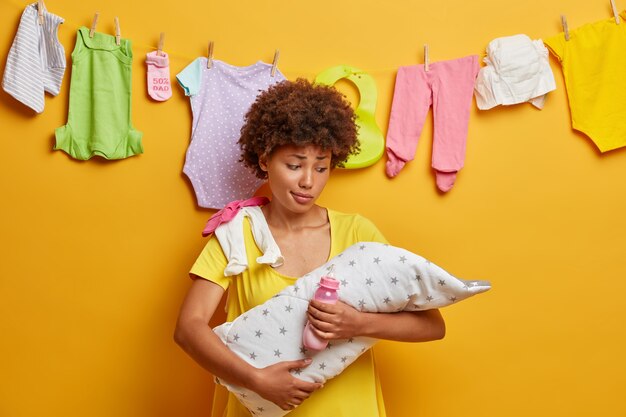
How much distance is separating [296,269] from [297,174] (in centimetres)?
22

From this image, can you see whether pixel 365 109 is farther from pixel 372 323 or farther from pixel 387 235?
pixel 372 323

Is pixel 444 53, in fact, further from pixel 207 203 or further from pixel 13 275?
pixel 13 275

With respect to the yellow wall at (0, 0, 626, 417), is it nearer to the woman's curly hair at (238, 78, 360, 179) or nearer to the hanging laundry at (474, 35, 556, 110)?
the hanging laundry at (474, 35, 556, 110)

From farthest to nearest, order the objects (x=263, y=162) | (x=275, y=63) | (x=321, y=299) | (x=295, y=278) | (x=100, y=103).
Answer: (x=275, y=63), (x=100, y=103), (x=263, y=162), (x=295, y=278), (x=321, y=299)

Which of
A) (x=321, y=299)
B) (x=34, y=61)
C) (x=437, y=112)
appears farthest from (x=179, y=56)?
(x=321, y=299)

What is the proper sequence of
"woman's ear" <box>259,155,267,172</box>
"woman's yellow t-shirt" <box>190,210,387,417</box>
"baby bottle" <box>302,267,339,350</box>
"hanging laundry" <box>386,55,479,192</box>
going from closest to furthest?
"baby bottle" <box>302,267,339,350</box> → "woman's yellow t-shirt" <box>190,210,387,417</box> → "woman's ear" <box>259,155,267,172</box> → "hanging laundry" <box>386,55,479,192</box>

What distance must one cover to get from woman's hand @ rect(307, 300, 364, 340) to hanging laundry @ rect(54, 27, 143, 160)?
780 millimetres

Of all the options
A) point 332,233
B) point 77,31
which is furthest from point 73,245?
point 332,233

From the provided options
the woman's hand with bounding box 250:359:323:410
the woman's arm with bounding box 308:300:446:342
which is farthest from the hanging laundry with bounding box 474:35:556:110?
the woman's hand with bounding box 250:359:323:410

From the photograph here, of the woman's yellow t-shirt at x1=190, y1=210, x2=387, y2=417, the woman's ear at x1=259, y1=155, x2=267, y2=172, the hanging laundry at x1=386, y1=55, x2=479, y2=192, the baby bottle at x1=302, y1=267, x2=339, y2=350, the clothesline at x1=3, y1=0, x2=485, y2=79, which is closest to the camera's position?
the baby bottle at x1=302, y1=267, x2=339, y2=350

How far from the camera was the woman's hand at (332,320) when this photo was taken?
4.35ft

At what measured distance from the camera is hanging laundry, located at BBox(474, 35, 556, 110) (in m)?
1.82

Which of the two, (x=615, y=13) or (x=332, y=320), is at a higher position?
(x=615, y=13)

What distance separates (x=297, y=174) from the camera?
1.56 meters
